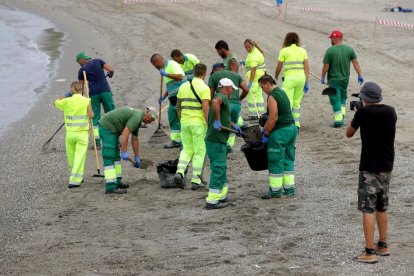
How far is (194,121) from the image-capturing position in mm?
13156

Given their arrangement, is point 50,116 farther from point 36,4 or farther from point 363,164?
point 36,4

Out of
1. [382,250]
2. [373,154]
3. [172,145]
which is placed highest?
[373,154]

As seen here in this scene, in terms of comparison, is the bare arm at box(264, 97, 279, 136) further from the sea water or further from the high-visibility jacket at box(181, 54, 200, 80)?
the sea water

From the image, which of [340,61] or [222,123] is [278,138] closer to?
[222,123]

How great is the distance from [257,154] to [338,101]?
526cm

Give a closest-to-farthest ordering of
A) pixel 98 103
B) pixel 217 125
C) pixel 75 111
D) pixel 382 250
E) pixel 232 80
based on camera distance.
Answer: pixel 382 250, pixel 217 125, pixel 75 111, pixel 232 80, pixel 98 103

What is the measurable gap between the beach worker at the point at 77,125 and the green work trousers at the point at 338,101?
5247 millimetres

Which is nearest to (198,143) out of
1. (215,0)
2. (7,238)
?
(7,238)

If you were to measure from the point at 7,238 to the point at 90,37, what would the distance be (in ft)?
69.9

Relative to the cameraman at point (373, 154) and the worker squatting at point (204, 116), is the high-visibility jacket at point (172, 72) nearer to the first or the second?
the worker squatting at point (204, 116)

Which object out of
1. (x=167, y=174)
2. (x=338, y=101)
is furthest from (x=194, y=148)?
(x=338, y=101)

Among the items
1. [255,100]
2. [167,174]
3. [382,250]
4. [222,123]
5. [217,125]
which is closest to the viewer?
[382,250]

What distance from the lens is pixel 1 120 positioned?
20.6 m

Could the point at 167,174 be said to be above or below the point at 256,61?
below
